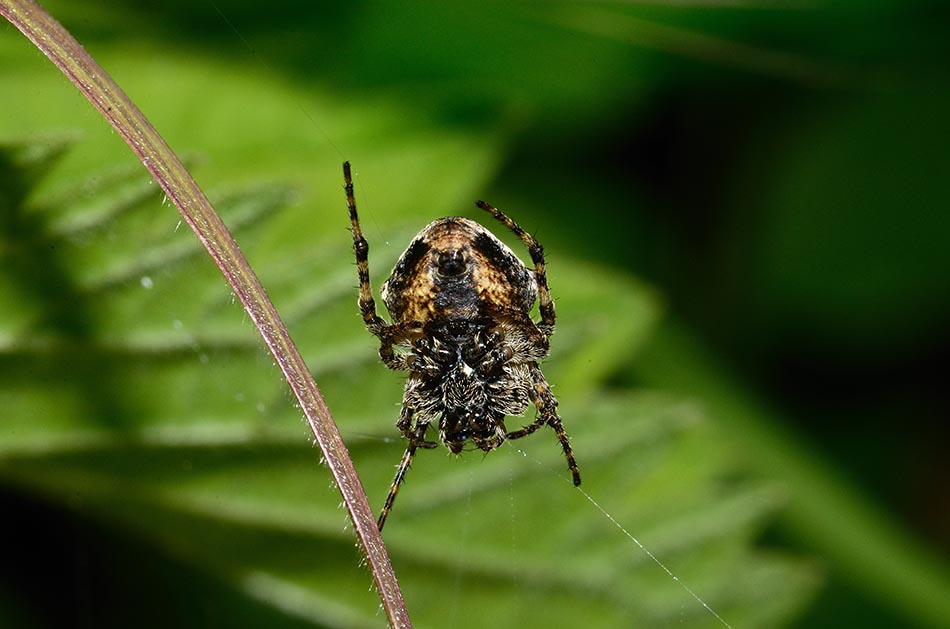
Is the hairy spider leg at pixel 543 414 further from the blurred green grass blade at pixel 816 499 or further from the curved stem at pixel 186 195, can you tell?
the blurred green grass blade at pixel 816 499

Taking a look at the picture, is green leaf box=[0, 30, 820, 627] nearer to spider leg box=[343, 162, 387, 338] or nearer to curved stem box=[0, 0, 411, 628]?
spider leg box=[343, 162, 387, 338]

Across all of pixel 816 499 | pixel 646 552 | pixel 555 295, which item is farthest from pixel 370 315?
pixel 816 499

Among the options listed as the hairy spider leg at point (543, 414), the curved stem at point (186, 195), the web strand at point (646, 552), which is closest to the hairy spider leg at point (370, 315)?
the hairy spider leg at point (543, 414)

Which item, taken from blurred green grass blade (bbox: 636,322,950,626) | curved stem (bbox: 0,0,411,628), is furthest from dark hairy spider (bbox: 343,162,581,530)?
blurred green grass blade (bbox: 636,322,950,626)

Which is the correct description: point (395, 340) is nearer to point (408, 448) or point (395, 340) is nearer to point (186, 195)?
point (408, 448)

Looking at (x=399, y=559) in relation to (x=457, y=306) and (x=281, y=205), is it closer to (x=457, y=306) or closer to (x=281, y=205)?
(x=457, y=306)

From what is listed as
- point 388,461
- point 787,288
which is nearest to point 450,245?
point 388,461

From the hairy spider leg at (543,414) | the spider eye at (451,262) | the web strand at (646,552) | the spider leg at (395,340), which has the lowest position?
the web strand at (646,552)
